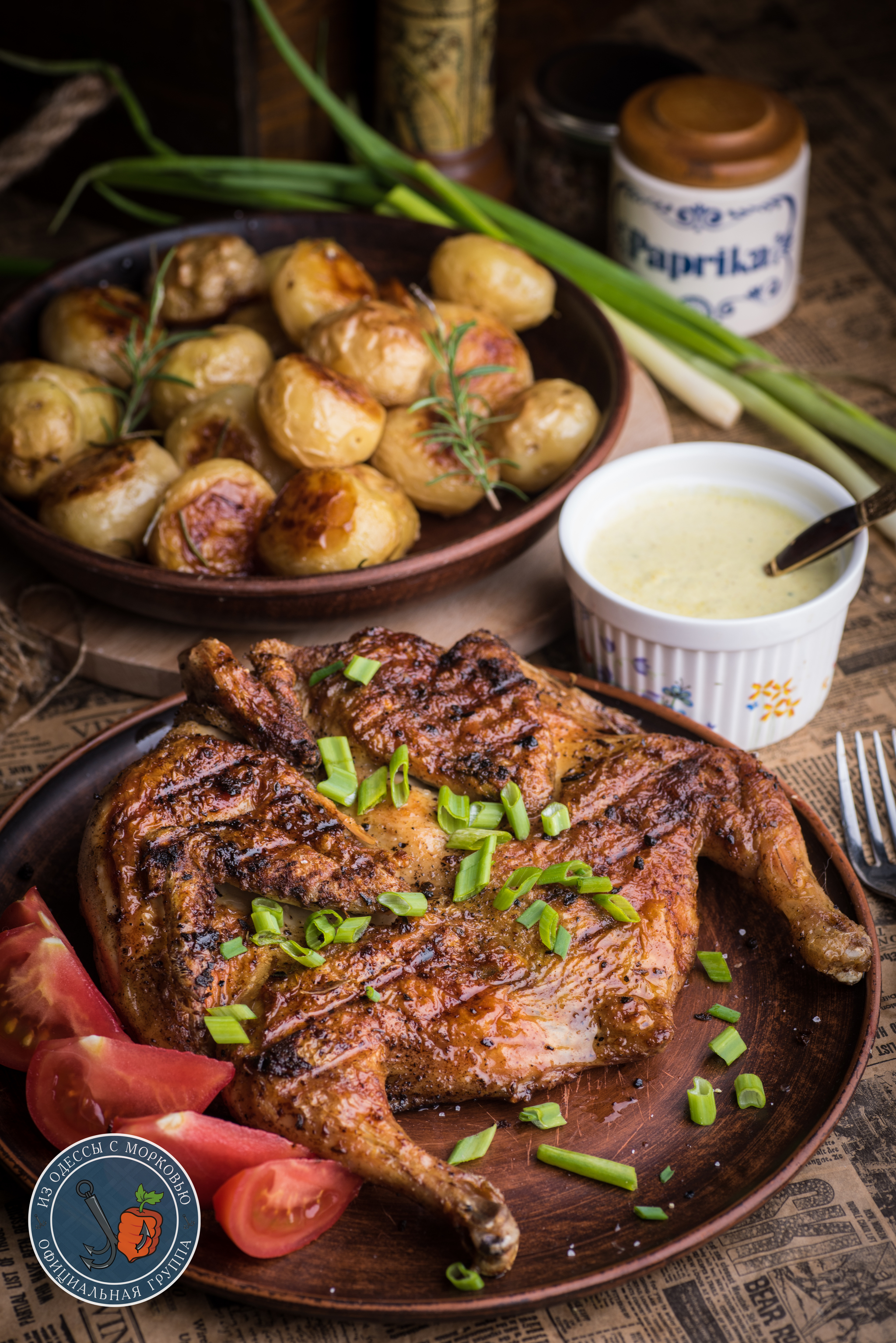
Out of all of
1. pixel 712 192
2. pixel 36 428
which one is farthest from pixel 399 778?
pixel 712 192

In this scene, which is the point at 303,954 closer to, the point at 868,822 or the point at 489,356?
the point at 868,822

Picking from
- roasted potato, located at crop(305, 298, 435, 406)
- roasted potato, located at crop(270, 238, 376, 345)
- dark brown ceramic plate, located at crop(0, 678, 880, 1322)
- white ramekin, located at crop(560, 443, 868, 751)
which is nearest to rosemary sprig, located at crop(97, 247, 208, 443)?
roasted potato, located at crop(270, 238, 376, 345)

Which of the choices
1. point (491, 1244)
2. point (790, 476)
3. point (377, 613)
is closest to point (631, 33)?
point (790, 476)

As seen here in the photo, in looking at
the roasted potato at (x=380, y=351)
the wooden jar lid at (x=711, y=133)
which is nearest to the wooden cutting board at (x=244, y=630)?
the roasted potato at (x=380, y=351)

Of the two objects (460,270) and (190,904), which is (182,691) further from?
(460,270)

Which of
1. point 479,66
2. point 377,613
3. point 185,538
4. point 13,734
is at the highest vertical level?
point 479,66

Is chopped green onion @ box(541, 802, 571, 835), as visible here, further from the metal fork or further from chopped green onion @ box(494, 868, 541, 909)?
the metal fork
